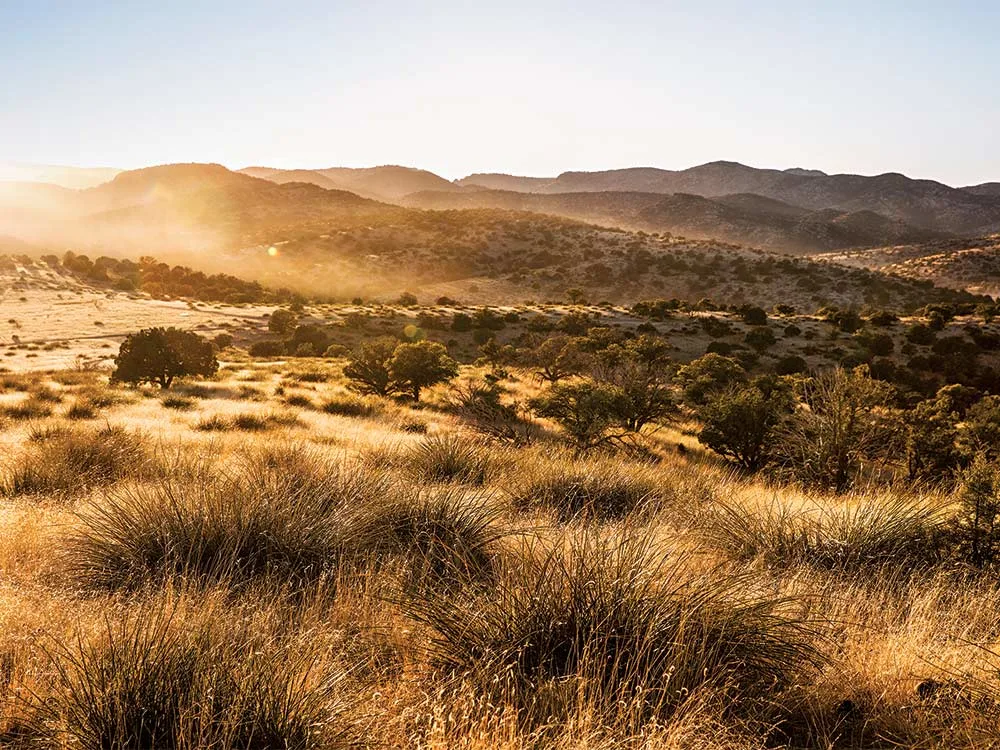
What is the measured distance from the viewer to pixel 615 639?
307cm

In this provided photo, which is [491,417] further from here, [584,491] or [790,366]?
[790,366]

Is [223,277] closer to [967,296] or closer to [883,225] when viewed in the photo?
[967,296]

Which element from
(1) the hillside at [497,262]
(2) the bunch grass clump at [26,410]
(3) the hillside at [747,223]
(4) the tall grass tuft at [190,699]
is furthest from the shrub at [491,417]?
(3) the hillside at [747,223]

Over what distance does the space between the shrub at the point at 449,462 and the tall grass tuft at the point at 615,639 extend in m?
3.75

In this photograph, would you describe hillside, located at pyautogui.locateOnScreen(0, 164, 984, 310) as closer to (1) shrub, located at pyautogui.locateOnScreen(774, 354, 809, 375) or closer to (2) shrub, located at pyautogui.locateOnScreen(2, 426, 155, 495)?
(1) shrub, located at pyautogui.locateOnScreen(774, 354, 809, 375)

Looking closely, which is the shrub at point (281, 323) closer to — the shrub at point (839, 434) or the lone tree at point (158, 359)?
the lone tree at point (158, 359)

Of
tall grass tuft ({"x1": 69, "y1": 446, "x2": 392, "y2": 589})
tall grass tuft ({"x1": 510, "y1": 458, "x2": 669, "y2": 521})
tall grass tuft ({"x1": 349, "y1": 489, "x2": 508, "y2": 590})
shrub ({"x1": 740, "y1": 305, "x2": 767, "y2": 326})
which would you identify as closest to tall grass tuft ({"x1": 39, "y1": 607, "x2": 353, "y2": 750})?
tall grass tuft ({"x1": 69, "y1": 446, "x2": 392, "y2": 589})

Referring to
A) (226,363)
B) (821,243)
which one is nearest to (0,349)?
(226,363)

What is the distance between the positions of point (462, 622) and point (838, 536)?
4.15 meters

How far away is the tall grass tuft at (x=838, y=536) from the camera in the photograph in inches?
199

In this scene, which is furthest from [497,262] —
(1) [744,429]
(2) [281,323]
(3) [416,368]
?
(1) [744,429]

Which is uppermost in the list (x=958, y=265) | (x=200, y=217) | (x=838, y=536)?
(x=200, y=217)

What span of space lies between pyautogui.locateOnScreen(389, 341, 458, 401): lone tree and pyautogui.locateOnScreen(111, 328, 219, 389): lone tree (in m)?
9.70

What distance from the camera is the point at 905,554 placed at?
5.18 m
